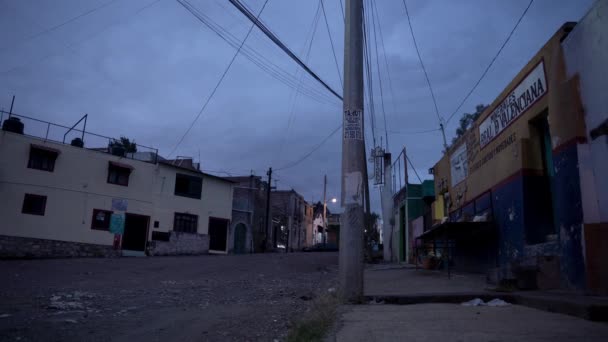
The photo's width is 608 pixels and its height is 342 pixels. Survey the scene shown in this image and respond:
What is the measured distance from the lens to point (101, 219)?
89.2 feet

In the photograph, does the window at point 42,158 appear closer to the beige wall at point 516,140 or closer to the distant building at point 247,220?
the distant building at point 247,220

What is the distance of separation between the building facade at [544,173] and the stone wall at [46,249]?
20788 mm

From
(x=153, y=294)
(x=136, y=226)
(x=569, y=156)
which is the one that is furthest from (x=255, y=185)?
(x=569, y=156)

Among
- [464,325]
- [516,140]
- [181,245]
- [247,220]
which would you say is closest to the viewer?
[464,325]

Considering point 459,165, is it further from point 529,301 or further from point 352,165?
point 529,301

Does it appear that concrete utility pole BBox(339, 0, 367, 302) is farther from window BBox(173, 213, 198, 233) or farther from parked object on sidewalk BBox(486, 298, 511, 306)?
window BBox(173, 213, 198, 233)

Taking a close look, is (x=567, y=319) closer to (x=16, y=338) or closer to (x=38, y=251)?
(x=16, y=338)

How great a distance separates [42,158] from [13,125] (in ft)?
7.27

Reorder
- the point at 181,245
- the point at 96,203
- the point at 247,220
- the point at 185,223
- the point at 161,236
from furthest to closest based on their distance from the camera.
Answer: the point at 247,220 < the point at 185,223 < the point at 181,245 < the point at 161,236 < the point at 96,203

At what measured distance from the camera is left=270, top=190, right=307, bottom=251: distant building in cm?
5056

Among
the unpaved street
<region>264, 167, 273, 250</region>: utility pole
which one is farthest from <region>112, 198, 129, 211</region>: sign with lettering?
the unpaved street

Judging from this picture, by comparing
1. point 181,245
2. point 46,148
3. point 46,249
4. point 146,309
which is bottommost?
point 146,309

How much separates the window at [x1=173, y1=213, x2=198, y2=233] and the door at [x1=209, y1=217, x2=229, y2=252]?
1.57 metres

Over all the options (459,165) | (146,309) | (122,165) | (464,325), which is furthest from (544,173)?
(122,165)
